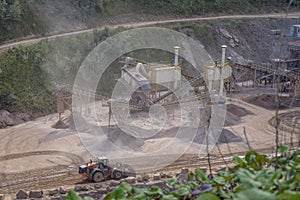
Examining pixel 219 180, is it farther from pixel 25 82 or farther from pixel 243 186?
pixel 25 82

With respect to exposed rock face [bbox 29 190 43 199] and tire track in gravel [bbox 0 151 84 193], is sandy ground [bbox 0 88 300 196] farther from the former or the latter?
exposed rock face [bbox 29 190 43 199]

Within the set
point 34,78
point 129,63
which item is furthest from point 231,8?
point 34,78

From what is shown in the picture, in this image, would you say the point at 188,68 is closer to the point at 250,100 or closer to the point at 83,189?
the point at 250,100

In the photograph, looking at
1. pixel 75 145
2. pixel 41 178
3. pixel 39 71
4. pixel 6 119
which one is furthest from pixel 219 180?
pixel 39 71

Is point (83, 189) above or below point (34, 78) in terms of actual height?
below

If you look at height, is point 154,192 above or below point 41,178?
above

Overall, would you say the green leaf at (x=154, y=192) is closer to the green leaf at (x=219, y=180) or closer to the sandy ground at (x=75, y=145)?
the green leaf at (x=219, y=180)

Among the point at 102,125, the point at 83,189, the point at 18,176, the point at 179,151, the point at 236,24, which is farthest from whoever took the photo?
the point at 236,24

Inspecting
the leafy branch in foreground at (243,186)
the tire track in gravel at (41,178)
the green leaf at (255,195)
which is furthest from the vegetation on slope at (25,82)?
the green leaf at (255,195)
